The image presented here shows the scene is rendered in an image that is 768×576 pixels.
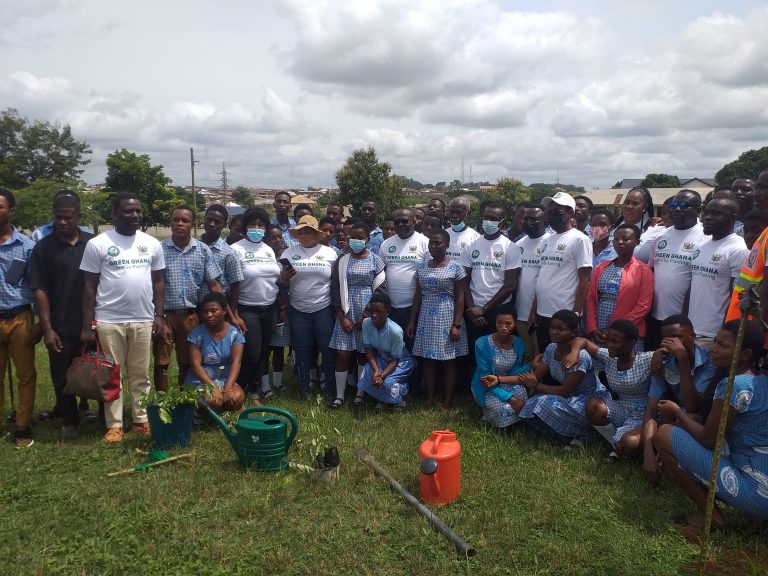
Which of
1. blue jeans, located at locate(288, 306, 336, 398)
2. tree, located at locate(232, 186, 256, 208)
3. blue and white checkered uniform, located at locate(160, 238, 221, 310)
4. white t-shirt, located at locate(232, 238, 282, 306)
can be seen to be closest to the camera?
blue and white checkered uniform, located at locate(160, 238, 221, 310)

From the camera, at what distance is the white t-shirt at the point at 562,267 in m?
5.39

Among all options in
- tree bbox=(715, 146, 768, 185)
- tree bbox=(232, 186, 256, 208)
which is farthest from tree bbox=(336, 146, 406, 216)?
tree bbox=(232, 186, 256, 208)

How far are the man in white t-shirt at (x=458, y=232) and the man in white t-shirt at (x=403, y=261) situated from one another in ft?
1.17

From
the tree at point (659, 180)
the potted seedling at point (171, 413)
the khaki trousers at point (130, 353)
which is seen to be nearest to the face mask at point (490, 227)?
the potted seedling at point (171, 413)

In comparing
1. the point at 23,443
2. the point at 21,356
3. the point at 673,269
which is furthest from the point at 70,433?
the point at 673,269

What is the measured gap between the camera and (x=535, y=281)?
19.1 ft

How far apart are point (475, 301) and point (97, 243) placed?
377 centimetres

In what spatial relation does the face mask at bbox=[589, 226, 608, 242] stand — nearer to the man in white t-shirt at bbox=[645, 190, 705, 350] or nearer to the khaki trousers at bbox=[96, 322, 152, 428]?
the man in white t-shirt at bbox=[645, 190, 705, 350]

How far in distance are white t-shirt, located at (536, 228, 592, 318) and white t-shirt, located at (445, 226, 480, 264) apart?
115 centimetres

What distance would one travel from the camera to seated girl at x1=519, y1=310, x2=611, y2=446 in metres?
5.00

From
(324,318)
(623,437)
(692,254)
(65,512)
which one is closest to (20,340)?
(65,512)

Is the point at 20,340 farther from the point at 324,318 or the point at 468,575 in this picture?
the point at 468,575

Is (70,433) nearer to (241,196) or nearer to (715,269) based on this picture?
(715,269)

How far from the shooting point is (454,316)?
6.08 m
